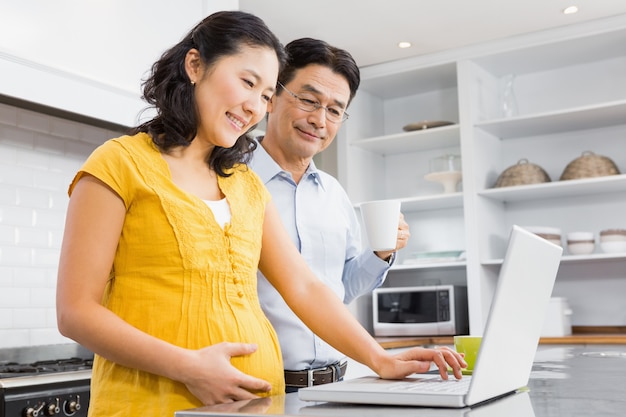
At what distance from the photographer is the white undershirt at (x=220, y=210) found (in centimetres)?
120

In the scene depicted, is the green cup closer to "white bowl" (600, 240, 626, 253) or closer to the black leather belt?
the black leather belt

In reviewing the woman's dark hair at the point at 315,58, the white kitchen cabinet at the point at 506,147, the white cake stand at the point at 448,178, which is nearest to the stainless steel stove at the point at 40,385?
the woman's dark hair at the point at 315,58

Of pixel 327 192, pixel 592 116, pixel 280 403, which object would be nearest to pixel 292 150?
pixel 327 192

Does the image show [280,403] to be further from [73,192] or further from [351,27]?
[351,27]

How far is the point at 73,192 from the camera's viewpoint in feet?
3.69

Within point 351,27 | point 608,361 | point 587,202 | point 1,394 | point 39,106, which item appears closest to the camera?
point 608,361

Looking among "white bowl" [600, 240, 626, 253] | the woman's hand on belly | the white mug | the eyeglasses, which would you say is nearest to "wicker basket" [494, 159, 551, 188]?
"white bowl" [600, 240, 626, 253]

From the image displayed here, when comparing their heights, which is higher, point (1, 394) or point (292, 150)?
point (292, 150)

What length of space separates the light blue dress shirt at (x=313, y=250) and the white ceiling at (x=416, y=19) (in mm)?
2078

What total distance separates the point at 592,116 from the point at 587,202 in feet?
1.74

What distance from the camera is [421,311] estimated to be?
168 inches

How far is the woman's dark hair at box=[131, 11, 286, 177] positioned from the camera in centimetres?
124

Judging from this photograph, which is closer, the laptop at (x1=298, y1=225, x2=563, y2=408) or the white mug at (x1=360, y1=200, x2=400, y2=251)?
the laptop at (x1=298, y1=225, x2=563, y2=408)

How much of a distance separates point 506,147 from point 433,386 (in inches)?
153
